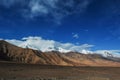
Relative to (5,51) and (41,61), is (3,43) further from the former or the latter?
(41,61)

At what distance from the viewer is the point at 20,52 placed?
15038 centimetres

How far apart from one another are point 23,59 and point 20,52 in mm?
9300

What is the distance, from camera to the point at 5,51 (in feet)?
458

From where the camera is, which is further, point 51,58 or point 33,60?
point 51,58

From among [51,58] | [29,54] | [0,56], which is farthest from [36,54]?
[0,56]

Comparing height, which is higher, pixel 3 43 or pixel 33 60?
pixel 3 43

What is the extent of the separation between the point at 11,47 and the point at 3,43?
6.06 metres

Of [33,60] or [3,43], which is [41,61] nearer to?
[33,60]

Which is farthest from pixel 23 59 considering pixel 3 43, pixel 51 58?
pixel 51 58

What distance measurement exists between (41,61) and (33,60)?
563cm

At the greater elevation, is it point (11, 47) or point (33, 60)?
point (11, 47)

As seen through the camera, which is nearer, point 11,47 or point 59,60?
point 11,47

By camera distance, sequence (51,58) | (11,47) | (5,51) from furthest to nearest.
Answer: (51,58)
(11,47)
(5,51)

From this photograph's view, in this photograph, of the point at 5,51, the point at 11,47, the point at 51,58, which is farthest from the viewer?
the point at 51,58
